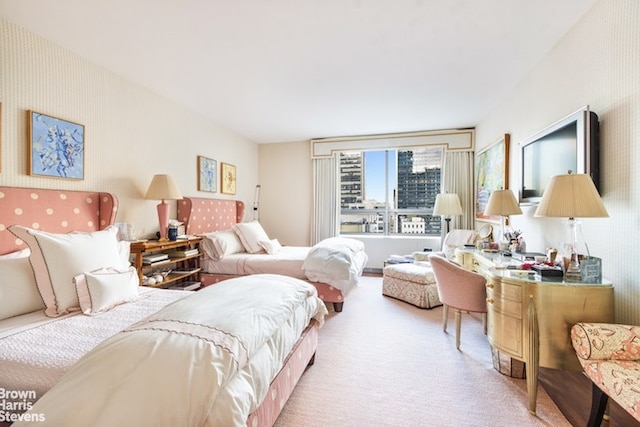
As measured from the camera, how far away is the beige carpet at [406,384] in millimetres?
1700

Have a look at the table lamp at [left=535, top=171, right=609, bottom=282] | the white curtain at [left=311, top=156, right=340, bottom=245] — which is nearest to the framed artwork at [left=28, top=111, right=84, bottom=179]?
the table lamp at [left=535, top=171, right=609, bottom=282]

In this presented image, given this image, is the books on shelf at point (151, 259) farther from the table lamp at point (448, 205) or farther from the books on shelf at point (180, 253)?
the table lamp at point (448, 205)

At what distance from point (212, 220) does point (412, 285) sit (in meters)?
3.02

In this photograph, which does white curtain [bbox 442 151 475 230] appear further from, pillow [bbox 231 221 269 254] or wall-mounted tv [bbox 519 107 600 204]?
pillow [bbox 231 221 269 254]

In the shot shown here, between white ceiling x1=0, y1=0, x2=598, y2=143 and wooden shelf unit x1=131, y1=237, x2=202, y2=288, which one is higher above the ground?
white ceiling x1=0, y1=0, x2=598, y2=143

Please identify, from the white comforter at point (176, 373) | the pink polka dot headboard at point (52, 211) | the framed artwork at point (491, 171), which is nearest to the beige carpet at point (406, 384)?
the white comforter at point (176, 373)

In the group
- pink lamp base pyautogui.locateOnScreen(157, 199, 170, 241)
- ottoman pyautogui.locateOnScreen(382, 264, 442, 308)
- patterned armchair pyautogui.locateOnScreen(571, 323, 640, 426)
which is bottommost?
ottoman pyautogui.locateOnScreen(382, 264, 442, 308)

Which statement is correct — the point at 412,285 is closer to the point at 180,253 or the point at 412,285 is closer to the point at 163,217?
the point at 180,253

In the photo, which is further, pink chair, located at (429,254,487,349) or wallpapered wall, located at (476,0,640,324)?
pink chair, located at (429,254,487,349)

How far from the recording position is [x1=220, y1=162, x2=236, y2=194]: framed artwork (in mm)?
4618

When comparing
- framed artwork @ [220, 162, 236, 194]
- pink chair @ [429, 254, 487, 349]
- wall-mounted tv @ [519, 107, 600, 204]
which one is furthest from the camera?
framed artwork @ [220, 162, 236, 194]

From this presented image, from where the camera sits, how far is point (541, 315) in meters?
1.73

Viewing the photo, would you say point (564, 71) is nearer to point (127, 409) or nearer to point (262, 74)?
point (262, 74)

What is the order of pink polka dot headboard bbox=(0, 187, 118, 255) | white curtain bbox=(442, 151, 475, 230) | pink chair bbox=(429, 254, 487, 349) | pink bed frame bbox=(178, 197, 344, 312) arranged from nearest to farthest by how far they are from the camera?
pink polka dot headboard bbox=(0, 187, 118, 255), pink chair bbox=(429, 254, 487, 349), pink bed frame bbox=(178, 197, 344, 312), white curtain bbox=(442, 151, 475, 230)
